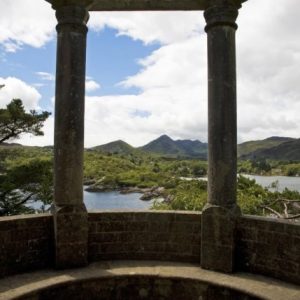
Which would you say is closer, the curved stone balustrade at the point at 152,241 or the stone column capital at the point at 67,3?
the curved stone balustrade at the point at 152,241

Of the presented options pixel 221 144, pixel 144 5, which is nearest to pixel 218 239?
pixel 221 144

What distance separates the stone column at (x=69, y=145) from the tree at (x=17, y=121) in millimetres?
11919

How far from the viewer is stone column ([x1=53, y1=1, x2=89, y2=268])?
237 inches

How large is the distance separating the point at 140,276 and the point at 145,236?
0.89m

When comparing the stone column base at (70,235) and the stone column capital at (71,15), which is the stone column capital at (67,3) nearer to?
the stone column capital at (71,15)

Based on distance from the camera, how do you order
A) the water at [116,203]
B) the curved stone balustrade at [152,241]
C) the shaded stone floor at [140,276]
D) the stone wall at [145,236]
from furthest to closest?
the water at [116,203], the stone wall at [145,236], the curved stone balustrade at [152,241], the shaded stone floor at [140,276]

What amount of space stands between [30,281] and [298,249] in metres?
3.59

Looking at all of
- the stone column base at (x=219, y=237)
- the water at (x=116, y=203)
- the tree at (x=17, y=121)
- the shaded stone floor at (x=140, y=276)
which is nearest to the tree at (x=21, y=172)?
the tree at (x=17, y=121)

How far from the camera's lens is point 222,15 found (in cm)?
603

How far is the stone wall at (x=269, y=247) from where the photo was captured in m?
5.50

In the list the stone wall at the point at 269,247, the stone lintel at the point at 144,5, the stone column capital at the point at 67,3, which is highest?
the stone lintel at the point at 144,5

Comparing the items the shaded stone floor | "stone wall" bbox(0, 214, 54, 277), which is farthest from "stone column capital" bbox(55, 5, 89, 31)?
the shaded stone floor

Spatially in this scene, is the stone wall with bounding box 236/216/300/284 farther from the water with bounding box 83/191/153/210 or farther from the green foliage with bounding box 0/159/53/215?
the water with bounding box 83/191/153/210

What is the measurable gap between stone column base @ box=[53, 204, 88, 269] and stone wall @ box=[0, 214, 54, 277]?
0.20m
